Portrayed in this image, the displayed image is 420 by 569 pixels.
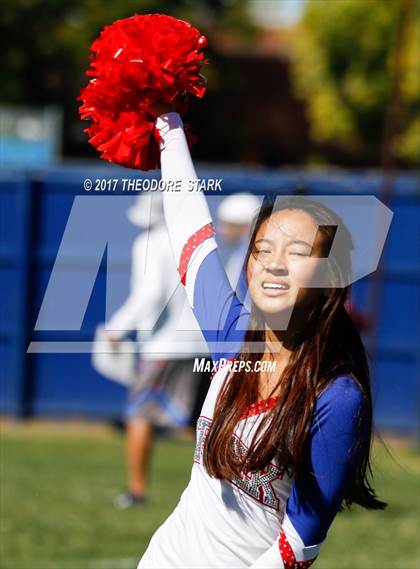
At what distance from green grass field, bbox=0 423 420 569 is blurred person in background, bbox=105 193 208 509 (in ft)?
0.90

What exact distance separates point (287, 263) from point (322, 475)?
0.40m

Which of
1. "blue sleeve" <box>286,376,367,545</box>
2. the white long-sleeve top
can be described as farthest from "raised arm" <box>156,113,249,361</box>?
the white long-sleeve top

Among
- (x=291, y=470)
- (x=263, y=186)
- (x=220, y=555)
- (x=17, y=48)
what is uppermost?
(x=291, y=470)

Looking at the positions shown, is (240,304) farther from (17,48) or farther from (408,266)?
(17,48)

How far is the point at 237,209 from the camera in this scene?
252 inches

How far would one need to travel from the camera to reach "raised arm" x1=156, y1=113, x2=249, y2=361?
2445mm

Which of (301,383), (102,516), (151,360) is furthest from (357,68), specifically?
(301,383)

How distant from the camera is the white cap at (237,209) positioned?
6234 millimetres

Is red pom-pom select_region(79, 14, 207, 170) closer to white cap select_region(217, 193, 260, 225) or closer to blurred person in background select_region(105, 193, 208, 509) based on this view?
blurred person in background select_region(105, 193, 208, 509)

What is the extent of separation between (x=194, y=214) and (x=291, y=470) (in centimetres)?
56

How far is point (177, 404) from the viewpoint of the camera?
7.91 metres

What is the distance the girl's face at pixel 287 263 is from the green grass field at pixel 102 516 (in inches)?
99.7

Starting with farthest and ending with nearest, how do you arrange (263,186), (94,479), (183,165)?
(263,186)
(94,479)
(183,165)

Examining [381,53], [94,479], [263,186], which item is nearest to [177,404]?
[94,479]
